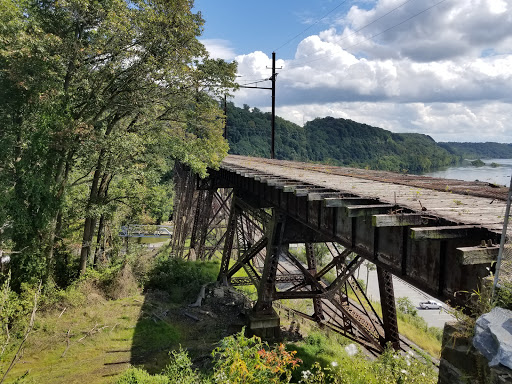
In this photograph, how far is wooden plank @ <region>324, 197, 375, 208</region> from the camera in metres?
5.07

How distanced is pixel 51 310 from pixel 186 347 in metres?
4.78

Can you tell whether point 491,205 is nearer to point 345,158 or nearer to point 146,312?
point 146,312

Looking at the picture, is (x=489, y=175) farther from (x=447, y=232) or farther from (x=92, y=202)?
(x=92, y=202)

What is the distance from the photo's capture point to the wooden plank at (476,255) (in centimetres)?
301

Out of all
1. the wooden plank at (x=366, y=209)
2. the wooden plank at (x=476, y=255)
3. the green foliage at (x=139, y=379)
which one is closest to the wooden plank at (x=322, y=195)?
the wooden plank at (x=366, y=209)

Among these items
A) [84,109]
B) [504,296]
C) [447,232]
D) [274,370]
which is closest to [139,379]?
[274,370]

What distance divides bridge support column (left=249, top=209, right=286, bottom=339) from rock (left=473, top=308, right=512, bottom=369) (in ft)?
21.0

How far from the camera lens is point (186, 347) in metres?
9.05

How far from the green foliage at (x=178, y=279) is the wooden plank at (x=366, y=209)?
988 cm

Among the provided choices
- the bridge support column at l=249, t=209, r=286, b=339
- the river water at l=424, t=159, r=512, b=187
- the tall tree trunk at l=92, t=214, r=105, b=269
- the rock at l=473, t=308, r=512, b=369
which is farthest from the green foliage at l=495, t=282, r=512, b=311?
the tall tree trunk at l=92, t=214, r=105, b=269

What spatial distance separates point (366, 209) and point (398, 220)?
27.0 inches

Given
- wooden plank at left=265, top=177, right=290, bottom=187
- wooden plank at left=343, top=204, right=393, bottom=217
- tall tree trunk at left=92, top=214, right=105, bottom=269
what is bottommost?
tall tree trunk at left=92, top=214, right=105, bottom=269

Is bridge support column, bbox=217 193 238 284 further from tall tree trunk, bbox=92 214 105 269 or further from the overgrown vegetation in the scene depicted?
the overgrown vegetation

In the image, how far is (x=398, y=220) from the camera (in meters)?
3.97
